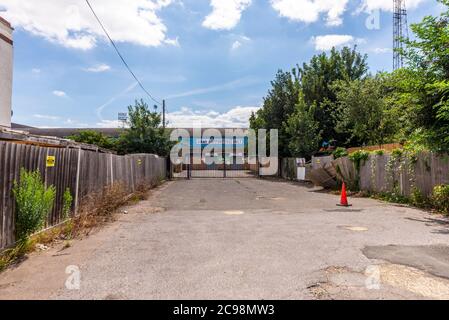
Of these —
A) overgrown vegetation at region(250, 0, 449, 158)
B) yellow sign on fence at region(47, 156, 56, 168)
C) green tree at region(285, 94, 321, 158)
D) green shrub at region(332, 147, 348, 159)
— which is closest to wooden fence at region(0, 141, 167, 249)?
yellow sign on fence at region(47, 156, 56, 168)

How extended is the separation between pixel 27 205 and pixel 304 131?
75.2 feet

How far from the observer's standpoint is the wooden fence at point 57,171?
5.39 meters

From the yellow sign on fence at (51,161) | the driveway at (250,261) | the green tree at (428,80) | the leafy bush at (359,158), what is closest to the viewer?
the driveway at (250,261)

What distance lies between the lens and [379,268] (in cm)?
484

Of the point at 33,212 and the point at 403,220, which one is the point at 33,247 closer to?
the point at 33,212

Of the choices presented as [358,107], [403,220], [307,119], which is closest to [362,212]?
[403,220]

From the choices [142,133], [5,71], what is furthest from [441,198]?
[142,133]

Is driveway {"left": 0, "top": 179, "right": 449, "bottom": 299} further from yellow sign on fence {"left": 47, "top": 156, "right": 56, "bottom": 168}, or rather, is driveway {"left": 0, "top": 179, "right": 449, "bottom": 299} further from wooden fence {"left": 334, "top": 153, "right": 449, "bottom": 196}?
wooden fence {"left": 334, "top": 153, "right": 449, "bottom": 196}

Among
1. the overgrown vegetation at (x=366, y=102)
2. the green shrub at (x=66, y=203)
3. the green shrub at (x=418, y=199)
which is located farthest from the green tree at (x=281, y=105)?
the green shrub at (x=66, y=203)

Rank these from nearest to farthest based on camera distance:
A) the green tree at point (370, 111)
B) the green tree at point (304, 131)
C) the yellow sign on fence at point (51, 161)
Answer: the yellow sign on fence at point (51, 161) < the green tree at point (370, 111) < the green tree at point (304, 131)

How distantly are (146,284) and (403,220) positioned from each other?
284 inches

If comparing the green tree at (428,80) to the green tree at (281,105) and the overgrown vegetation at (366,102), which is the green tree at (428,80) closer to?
the overgrown vegetation at (366,102)

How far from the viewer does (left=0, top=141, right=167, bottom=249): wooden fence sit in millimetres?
5391

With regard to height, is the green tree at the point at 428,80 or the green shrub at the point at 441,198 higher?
the green tree at the point at 428,80
